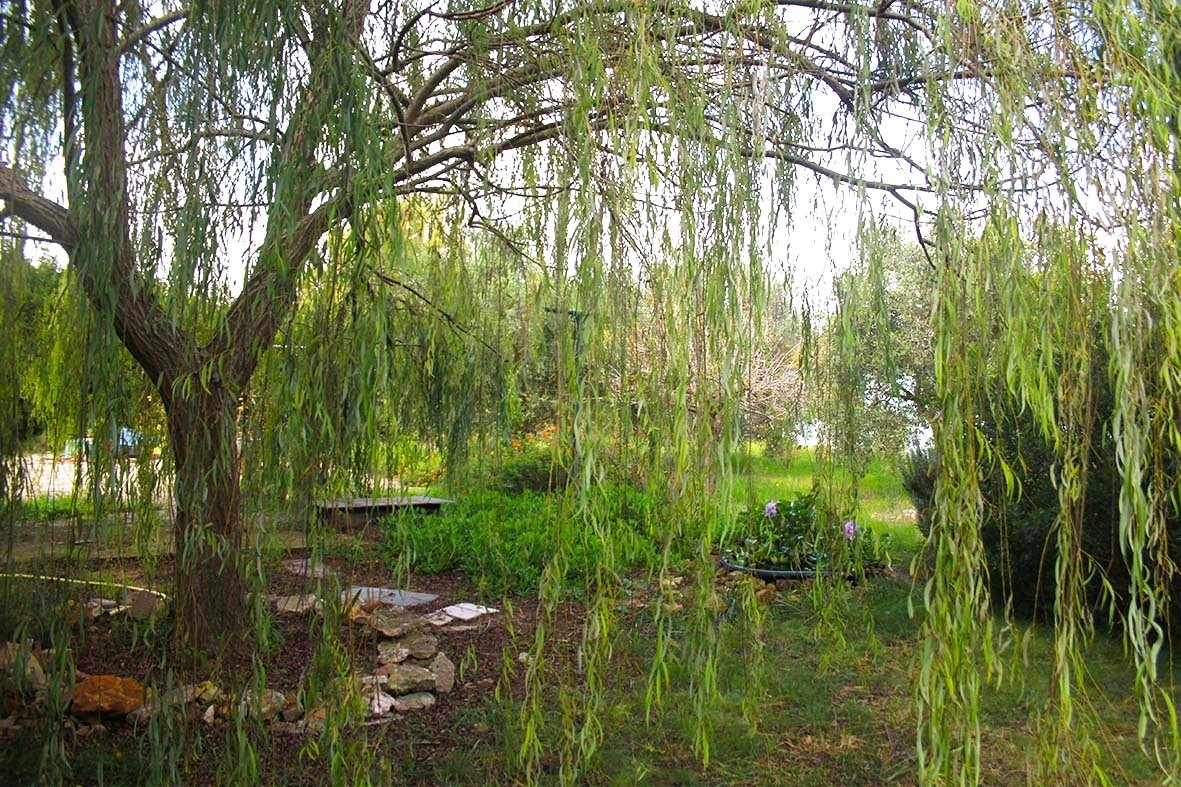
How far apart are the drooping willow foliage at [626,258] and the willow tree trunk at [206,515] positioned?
20 mm

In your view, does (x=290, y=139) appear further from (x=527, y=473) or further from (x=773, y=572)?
(x=527, y=473)

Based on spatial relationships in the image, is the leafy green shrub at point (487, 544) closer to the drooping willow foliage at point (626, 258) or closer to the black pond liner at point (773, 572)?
the black pond liner at point (773, 572)

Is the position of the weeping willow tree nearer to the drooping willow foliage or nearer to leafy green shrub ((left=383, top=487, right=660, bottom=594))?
the drooping willow foliage

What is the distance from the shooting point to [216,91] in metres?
1.58

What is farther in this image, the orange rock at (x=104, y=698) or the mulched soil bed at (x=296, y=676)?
the orange rock at (x=104, y=698)

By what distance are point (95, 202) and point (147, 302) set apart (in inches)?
26.6

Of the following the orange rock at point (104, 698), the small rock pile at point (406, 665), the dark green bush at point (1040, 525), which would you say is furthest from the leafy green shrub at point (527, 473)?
the orange rock at point (104, 698)

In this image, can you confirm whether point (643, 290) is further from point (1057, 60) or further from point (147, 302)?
point (147, 302)

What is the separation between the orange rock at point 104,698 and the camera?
93.0 inches

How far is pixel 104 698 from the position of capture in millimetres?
2387

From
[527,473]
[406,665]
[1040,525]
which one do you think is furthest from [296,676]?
[527,473]

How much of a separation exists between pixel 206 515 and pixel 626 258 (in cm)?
127

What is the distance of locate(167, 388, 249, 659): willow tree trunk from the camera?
1.67 meters

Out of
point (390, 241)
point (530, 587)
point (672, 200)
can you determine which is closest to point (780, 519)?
point (530, 587)
